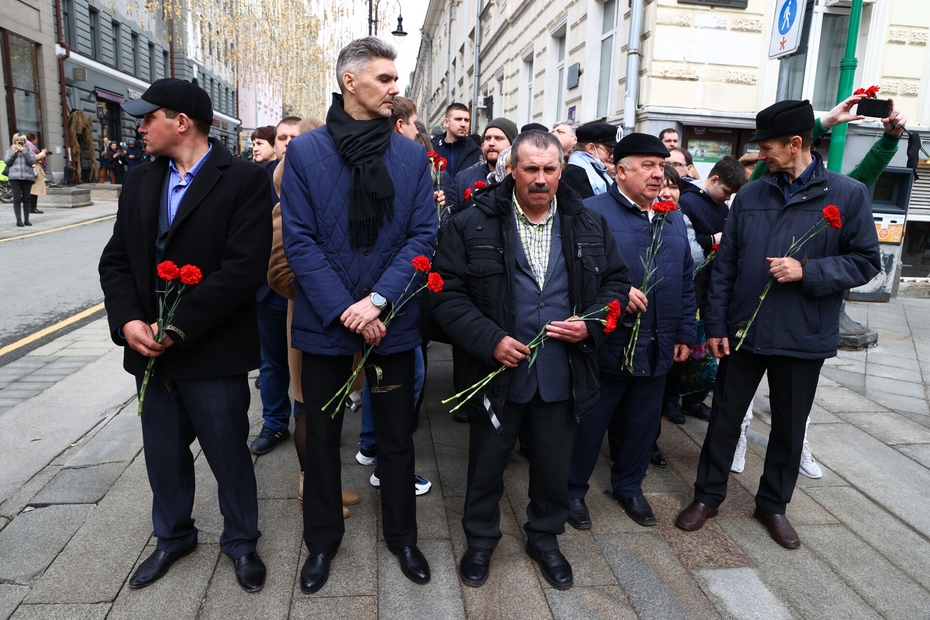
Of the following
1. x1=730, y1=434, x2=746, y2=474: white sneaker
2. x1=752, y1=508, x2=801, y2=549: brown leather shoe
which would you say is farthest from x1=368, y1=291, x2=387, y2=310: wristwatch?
x1=730, y1=434, x2=746, y2=474: white sneaker

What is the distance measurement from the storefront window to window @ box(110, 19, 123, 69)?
6.49m

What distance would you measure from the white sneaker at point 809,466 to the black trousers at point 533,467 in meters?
1.96

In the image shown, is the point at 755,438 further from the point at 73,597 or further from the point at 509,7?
the point at 509,7

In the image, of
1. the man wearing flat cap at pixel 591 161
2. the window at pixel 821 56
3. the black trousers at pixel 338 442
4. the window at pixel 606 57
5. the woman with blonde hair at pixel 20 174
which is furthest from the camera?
the woman with blonde hair at pixel 20 174

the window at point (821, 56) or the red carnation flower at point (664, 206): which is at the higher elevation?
the window at point (821, 56)

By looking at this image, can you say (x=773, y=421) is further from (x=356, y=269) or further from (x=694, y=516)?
(x=356, y=269)

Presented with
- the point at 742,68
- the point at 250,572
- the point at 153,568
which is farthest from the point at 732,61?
the point at 153,568

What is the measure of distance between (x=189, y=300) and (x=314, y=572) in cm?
122

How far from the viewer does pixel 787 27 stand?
6.17 m

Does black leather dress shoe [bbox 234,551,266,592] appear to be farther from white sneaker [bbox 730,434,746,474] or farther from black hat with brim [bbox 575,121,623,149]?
black hat with brim [bbox 575,121,623,149]

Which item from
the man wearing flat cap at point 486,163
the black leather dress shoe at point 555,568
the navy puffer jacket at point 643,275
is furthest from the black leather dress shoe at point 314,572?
the man wearing flat cap at point 486,163

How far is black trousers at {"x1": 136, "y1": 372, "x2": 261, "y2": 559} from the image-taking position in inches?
108

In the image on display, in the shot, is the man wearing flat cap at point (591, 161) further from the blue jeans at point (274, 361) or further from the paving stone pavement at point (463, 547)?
the blue jeans at point (274, 361)

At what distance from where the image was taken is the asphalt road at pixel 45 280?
7.28 meters
